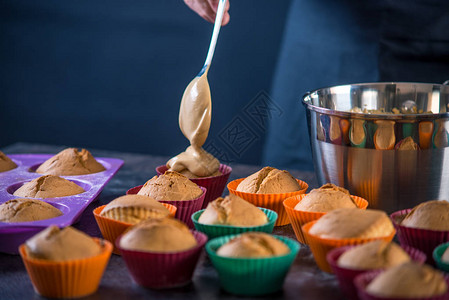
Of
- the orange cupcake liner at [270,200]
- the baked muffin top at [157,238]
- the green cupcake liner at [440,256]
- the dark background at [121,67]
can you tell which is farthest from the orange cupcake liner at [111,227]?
the dark background at [121,67]

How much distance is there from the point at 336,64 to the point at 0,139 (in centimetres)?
278

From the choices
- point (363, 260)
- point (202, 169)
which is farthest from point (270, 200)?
point (363, 260)

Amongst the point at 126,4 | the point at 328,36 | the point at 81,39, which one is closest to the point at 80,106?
the point at 81,39

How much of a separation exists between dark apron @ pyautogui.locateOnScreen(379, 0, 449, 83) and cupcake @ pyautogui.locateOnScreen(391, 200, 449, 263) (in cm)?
113

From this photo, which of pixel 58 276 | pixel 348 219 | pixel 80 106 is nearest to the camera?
pixel 58 276

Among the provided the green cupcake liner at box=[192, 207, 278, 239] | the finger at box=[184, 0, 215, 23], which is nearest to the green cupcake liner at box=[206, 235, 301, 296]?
the green cupcake liner at box=[192, 207, 278, 239]

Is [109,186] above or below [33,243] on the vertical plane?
below

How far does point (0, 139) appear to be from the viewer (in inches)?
163

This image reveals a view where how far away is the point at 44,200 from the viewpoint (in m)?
1.37

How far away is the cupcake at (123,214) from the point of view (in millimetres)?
1181

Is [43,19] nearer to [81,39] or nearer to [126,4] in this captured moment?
[81,39]

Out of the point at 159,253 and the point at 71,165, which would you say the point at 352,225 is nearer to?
the point at 159,253

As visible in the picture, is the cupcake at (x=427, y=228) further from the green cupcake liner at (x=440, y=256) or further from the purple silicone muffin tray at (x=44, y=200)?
the purple silicone muffin tray at (x=44, y=200)

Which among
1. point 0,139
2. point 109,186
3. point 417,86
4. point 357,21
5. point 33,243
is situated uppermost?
point 357,21
